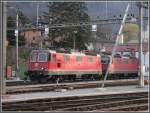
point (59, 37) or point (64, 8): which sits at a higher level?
point (64, 8)

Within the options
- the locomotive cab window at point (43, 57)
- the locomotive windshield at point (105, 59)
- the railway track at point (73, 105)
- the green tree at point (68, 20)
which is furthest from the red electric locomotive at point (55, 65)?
the green tree at point (68, 20)

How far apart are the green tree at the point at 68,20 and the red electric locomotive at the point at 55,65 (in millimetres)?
19622

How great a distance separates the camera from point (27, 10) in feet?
165

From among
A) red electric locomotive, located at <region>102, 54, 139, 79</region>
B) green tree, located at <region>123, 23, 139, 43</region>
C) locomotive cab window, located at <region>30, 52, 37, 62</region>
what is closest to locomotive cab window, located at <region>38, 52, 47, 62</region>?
locomotive cab window, located at <region>30, 52, 37, 62</region>

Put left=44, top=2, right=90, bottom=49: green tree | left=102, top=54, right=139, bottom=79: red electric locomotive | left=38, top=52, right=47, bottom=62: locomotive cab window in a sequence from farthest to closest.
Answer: left=44, top=2, right=90, bottom=49: green tree, left=102, top=54, right=139, bottom=79: red electric locomotive, left=38, top=52, right=47, bottom=62: locomotive cab window

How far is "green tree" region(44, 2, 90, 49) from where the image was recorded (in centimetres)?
5900

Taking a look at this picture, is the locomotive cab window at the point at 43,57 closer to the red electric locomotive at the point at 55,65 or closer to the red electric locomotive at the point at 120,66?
the red electric locomotive at the point at 55,65

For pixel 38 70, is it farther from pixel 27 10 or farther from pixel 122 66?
pixel 27 10

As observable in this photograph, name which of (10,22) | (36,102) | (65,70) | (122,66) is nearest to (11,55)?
(10,22)

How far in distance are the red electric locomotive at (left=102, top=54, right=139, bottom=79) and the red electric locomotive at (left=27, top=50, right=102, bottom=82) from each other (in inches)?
187

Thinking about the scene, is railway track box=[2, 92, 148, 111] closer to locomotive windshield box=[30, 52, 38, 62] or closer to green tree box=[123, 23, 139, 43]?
locomotive windshield box=[30, 52, 38, 62]

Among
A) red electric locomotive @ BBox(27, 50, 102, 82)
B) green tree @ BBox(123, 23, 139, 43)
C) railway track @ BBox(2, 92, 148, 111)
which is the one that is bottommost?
railway track @ BBox(2, 92, 148, 111)

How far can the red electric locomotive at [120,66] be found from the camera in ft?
140

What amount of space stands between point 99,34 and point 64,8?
944 cm
